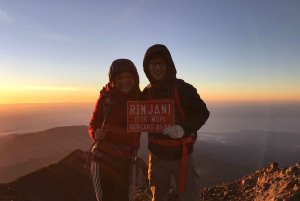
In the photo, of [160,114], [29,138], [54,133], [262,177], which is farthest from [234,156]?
[160,114]

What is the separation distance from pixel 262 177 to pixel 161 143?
6.45 m

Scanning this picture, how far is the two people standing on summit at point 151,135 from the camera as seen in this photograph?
150 inches

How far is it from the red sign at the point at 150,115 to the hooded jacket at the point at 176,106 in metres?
0.22

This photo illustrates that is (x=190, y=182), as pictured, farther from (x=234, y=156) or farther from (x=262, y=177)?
(x=234, y=156)

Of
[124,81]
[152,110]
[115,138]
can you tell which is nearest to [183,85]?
[152,110]

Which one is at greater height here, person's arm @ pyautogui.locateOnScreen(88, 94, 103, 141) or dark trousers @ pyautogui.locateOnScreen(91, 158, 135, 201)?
person's arm @ pyautogui.locateOnScreen(88, 94, 103, 141)

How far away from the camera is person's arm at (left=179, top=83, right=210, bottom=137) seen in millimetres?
3887

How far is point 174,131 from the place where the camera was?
370 centimetres

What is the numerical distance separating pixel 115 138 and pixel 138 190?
619 centimetres

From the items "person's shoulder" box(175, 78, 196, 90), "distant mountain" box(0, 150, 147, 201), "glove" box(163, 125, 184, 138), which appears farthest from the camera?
"distant mountain" box(0, 150, 147, 201)

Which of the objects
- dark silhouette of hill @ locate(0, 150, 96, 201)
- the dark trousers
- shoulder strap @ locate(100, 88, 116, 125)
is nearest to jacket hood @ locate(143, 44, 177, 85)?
shoulder strap @ locate(100, 88, 116, 125)

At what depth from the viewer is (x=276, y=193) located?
6.60m

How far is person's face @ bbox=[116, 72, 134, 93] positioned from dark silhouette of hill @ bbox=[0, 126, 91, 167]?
75.0 m

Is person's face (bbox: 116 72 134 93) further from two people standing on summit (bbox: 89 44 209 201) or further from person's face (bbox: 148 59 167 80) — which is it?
person's face (bbox: 148 59 167 80)
